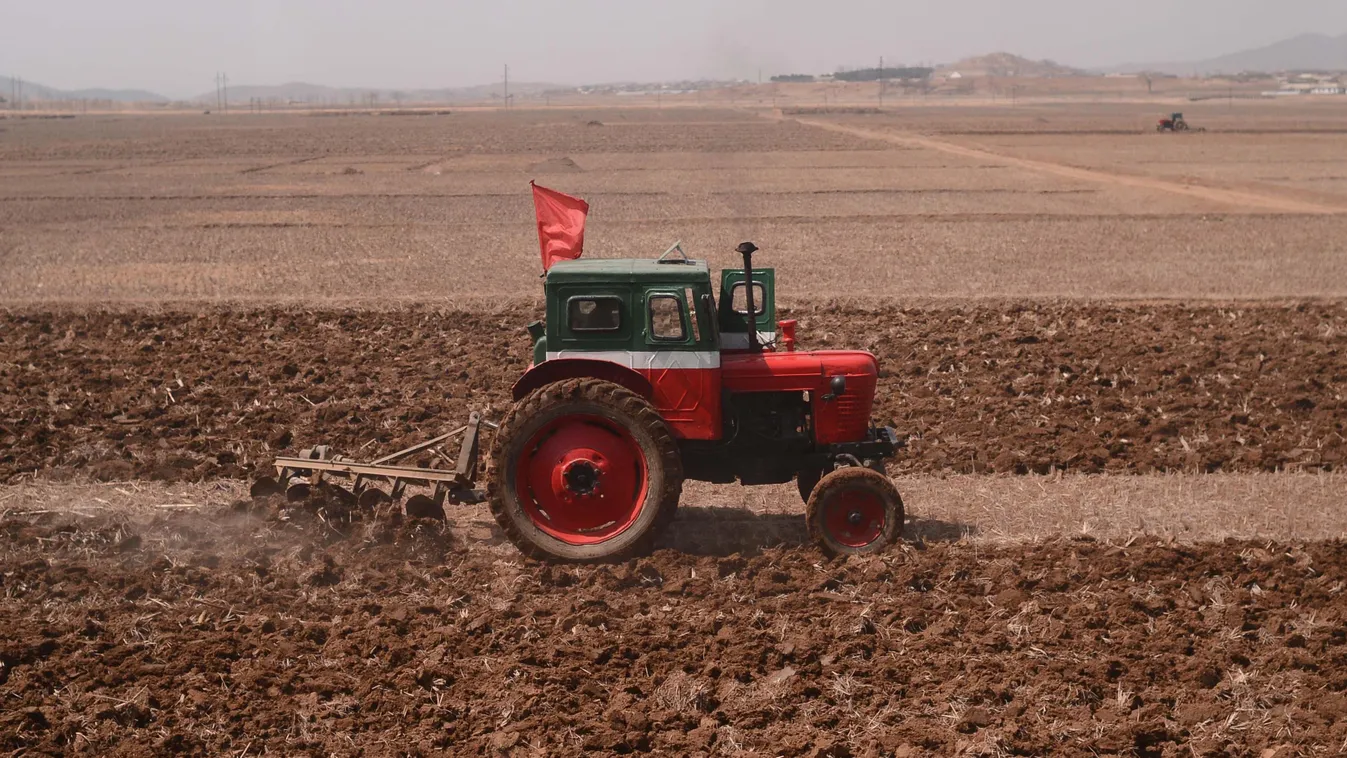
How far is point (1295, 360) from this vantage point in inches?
592

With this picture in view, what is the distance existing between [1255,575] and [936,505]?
108 inches

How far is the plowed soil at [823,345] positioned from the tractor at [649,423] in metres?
2.82

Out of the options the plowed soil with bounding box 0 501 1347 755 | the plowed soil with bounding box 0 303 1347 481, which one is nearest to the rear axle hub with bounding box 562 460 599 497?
the plowed soil with bounding box 0 501 1347 755

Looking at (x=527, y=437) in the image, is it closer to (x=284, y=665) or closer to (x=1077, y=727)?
(x=284, y=665)

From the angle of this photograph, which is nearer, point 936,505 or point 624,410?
point 624,410

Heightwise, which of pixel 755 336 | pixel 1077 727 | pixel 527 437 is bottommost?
pixel 1077 727

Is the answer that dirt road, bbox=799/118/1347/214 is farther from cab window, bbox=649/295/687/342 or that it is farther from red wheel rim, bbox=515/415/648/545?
red wheel rim, bbox=515/415/648/545

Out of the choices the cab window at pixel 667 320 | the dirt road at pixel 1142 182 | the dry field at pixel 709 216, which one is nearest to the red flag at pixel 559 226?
the cab window at pixel 667 320

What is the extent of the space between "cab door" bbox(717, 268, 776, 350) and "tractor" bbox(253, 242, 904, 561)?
0.05 meters

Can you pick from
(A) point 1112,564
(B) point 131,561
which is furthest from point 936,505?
(B) point 131,561

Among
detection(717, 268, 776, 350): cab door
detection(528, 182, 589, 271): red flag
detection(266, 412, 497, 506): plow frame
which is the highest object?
detection(528, 182, 589, 271): red flag

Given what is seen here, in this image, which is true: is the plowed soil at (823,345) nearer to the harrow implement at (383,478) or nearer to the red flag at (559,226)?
the harrow implement at (383,478)

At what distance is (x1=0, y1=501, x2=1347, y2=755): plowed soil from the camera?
6.62 metres

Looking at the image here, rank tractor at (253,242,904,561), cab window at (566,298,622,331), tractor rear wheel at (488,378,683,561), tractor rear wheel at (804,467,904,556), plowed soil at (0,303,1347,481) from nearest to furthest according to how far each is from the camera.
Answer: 1. tractor rear wheel at (488,378,683,561)
2. tractor at (253,242,904,561)
3. cab window at (566,298,622,331)
4. tractor rear wheel at (804,467,904,556)
5. plowed soil at (0,303,1347,481)
